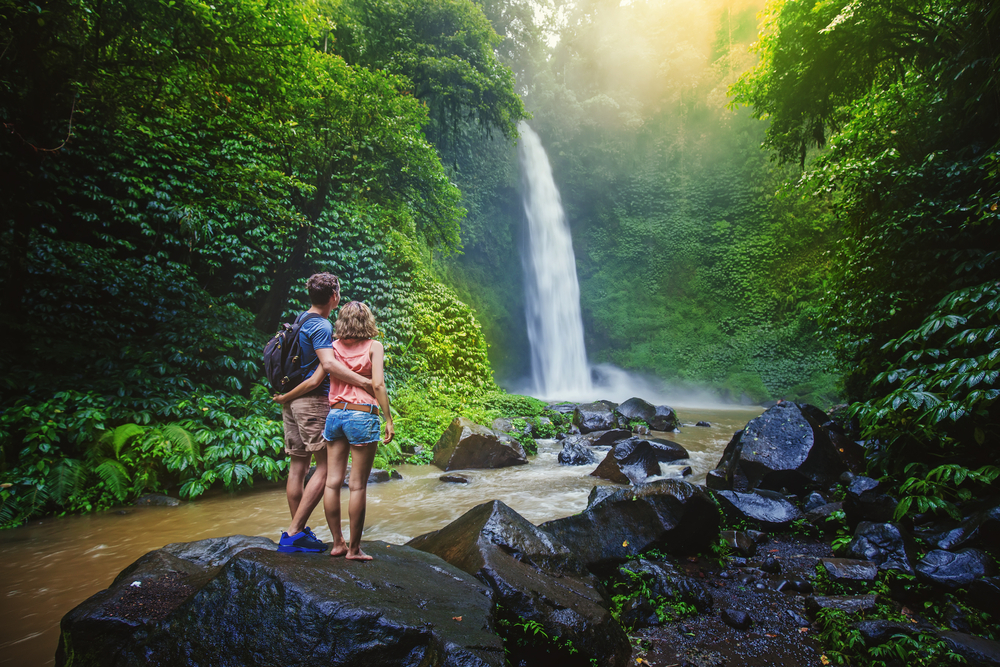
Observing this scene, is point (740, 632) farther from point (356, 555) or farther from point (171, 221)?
point (171, 221)

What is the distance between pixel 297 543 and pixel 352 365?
110 centimetres

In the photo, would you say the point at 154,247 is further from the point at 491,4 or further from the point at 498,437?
the point at 491,4

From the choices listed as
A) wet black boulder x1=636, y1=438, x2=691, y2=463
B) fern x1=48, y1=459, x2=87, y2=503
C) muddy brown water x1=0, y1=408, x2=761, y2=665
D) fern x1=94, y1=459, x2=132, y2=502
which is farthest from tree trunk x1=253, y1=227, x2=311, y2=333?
wet black boulder x1=636, y1=438, x2=691, y2=463

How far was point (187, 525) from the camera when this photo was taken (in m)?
4.45

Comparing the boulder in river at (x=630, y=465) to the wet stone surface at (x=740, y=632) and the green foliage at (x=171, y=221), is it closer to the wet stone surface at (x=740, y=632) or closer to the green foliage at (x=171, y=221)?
the wet stone surface at (x=740, y=632)

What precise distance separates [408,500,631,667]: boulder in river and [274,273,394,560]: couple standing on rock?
784 millimetres

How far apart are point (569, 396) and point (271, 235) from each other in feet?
43.9

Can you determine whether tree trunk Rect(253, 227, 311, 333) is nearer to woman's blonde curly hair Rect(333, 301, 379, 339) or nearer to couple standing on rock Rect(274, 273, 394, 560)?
couple standing on rock Rect(274, 273, 394, 560)

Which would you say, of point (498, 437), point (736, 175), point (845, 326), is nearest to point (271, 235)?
point (498, 437)

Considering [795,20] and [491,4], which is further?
[491,4]

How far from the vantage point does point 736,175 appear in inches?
811

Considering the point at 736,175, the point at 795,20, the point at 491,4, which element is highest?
the point at 491,4

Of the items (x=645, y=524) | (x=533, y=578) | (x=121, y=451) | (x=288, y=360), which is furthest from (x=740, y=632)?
(x=121, y=451)

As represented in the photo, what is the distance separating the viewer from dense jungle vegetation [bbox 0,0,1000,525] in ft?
14.5
